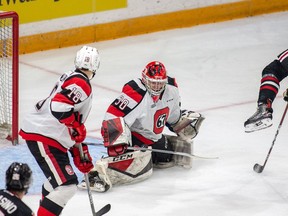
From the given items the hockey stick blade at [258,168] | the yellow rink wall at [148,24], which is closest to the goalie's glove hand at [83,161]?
the hockey stick blade at [258,168]

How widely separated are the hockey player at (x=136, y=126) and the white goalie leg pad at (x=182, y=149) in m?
0.04

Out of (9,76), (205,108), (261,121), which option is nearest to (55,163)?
(261,121)

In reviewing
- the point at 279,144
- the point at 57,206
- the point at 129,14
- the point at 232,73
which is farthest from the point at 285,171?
the point at 129,14

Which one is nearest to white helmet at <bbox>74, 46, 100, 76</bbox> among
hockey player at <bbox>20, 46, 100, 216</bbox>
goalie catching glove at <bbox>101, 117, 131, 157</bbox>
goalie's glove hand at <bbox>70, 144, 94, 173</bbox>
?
hockey player at <bbox>20, 46, 100, 216</bbox>

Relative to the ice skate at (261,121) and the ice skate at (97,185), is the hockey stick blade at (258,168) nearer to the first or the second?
the ice skate at (261,121)

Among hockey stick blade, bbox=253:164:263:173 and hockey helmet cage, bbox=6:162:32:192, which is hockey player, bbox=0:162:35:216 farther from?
hockey stick blade, bbox=253:164:263:173

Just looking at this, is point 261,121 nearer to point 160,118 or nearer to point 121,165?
point 160,118

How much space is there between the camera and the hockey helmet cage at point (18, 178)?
13.3ft

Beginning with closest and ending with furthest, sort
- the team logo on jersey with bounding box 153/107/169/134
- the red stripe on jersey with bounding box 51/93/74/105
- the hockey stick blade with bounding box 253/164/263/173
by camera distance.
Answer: the red stripe on jersey with bounding box 51/93/74/105, the team logo on jersey with bounding box 153/107/169/134, the hockey stick blade with bounding box 253/164/263/173

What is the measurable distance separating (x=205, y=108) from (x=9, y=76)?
1592 mm

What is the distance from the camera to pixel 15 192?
405 cm

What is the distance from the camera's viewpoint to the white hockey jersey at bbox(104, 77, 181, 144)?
6039 mm

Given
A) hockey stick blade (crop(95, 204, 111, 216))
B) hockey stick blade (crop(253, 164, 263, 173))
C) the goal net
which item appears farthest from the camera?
the goal net

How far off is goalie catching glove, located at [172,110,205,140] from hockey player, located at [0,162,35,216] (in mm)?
2448
